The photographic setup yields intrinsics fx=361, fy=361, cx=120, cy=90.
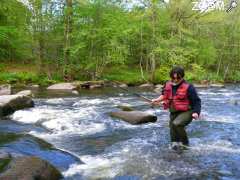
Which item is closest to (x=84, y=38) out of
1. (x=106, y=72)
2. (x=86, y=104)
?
(x=106, y=72)

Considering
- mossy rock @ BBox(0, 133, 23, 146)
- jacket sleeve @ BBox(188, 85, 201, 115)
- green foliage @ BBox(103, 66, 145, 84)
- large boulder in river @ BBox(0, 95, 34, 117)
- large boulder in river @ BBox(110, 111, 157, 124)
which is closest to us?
jacket sleeve @ BBox(188, 85, 201, 115)

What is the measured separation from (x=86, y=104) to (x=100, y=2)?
42.0ft

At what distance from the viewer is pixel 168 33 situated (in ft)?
104

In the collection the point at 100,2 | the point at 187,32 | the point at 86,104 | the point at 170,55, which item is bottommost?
the point at 86,104

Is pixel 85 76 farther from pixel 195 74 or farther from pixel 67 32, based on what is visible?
pixel 195 74

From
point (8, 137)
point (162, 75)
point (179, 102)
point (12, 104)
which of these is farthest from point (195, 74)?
point (8, 137)

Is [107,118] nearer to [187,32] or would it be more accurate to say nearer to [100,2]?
[100,2]

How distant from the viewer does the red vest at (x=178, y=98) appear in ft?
27.0

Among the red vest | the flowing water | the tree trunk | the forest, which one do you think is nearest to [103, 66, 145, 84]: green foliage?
the forest

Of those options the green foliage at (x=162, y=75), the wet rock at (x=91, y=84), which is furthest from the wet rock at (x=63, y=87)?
the green foliage at (x=162, y=75)

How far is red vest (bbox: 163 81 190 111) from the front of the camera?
8.23 meters

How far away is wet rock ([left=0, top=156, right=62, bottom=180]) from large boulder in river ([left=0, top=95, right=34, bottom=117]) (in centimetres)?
694

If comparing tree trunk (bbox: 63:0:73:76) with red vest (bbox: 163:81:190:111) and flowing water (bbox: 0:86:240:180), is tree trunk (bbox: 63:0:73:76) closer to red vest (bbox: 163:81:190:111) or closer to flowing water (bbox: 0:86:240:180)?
flowing water (bbox: 0:86:240:180)

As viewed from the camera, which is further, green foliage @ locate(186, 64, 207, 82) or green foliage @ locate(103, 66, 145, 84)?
green foliage @ locate(186, 64, 207, 82)
